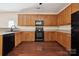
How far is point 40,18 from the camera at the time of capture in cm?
1077

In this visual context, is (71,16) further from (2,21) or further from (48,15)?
(2,21)

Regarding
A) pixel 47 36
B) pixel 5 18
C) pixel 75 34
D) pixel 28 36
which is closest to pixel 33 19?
pixel 28 36

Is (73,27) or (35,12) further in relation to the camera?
(35,12)

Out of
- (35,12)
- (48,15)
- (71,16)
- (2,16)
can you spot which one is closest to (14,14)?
(2,16)

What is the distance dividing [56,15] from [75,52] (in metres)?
5.39

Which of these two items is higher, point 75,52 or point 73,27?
point 73,27

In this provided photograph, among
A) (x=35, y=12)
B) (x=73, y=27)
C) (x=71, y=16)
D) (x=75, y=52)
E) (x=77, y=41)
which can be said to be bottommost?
(x=75, y=52)

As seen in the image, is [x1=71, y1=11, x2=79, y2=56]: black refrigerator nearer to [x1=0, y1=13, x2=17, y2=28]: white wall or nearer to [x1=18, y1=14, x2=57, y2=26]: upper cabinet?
[x1=18, y1=14, x2=57, y2=26]: upper cabinet

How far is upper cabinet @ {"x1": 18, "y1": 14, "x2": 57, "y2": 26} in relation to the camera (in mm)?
10648

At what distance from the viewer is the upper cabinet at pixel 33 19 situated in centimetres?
1065

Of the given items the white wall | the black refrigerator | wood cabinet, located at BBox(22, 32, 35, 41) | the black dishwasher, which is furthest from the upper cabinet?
the black refrigerator

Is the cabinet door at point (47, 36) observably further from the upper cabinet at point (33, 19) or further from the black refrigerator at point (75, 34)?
the black refrigerator at point (75, 34)

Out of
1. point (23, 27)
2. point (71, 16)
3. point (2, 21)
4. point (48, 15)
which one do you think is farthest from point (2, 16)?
point (71, 16)

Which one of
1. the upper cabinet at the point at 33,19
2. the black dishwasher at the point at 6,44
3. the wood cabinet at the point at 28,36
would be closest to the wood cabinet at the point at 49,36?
the upper cabinet at the point at 33,19
